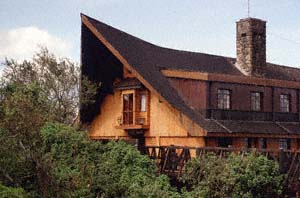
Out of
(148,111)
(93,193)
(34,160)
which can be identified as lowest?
(93,193)

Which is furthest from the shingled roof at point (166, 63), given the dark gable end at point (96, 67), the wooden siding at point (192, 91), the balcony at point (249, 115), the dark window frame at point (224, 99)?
the dark window frame at point (224, 99)

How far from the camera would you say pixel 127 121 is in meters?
32.0

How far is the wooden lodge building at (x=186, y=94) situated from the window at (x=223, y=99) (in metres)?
0.06

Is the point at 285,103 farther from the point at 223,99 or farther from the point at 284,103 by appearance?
the point at 223,99

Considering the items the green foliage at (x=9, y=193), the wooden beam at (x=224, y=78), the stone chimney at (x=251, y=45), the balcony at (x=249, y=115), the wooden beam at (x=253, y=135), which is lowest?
the green foliage at (x=9, y=193)

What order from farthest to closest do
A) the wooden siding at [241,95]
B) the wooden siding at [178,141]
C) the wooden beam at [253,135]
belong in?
1. the wooden siding at [241,95]
2. the wooden siding at [178,141]
3. the wooden beam at [253,135]

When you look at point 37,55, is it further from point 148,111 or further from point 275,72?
point 275,72

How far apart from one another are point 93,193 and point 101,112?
495 inches

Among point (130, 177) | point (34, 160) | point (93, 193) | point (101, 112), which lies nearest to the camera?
point (34, 160)

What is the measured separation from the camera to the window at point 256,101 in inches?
1296

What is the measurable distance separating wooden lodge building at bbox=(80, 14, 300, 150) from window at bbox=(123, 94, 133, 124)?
56 mm

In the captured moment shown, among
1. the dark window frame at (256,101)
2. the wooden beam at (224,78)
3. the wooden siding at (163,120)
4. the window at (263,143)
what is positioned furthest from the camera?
the dark window frame at (256,101)

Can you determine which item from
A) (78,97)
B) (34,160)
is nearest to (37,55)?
(78,97)

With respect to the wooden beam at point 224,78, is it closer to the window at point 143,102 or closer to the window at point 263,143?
the window at point 143,102
